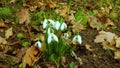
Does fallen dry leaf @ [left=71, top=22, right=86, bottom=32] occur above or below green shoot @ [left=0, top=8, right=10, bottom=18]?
below

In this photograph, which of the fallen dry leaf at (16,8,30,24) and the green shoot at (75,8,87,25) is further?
the green shoot at (75,8,87,25)

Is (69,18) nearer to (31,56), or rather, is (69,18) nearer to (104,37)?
(104,37)

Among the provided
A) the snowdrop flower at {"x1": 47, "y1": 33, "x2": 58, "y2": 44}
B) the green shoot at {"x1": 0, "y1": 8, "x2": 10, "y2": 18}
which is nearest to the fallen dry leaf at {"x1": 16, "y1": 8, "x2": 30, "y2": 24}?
the green shoot at {"x1": 0, "y1": 8, "x2": 10, "y2": 18}

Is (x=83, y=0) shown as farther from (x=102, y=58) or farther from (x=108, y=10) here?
(x=102, y=58)

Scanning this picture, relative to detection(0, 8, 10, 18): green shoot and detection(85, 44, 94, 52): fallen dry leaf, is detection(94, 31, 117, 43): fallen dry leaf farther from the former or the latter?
detection(0, 8, 10, 18): green shoot

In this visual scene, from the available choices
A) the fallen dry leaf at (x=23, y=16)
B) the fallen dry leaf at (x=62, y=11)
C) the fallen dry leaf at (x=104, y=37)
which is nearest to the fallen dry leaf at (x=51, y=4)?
the fallen dry leaf at (x=62, y=11)

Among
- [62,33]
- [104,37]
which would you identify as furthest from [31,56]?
[104,37]

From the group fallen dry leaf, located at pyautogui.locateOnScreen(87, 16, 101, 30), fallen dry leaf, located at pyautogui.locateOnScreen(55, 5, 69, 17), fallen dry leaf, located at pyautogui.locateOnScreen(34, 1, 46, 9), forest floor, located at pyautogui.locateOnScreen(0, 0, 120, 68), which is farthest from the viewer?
fallen dry leaf, located at pyautogui.locateOnScreen(34, 1, 46, 9)

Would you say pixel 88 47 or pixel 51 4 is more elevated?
pixel 51 4
